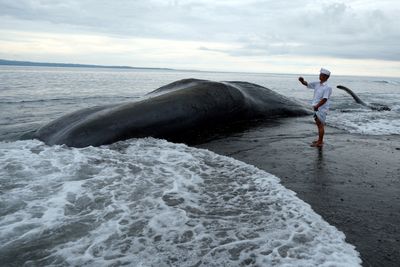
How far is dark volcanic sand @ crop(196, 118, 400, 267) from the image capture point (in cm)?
409

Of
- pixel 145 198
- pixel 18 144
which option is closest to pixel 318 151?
pixel 145 198

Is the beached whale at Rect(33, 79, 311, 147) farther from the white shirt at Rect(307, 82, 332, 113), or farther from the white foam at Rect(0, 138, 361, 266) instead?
the white shirt at Rect(307, 82, 332, 113)

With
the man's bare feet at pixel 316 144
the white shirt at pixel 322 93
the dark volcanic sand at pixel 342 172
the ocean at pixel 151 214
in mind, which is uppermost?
the white shirt at pixel 322 93

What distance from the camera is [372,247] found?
3.79 meters

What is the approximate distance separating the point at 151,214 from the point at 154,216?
0.07 meters

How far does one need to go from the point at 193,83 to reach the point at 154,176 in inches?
191

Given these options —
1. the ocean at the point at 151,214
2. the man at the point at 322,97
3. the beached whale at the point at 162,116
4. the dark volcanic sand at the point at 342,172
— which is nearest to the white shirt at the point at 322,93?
the man at the point at 322,97

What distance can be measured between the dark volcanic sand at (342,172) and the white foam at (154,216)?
28 cm

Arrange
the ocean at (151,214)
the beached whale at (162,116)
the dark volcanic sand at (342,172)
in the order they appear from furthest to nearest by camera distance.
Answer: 1. the beached whale at (162,116)
2. the dark volcanic sand at (342,172)
3. the ocean at (151,214)

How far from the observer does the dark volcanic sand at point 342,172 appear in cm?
409

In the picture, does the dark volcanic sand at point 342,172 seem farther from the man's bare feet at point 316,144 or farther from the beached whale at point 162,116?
the beached whale at point 162,116

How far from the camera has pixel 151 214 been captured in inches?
174

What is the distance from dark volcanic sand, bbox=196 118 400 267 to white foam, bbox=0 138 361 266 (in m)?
0.28

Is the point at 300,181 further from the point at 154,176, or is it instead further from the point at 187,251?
the point at 187,251
